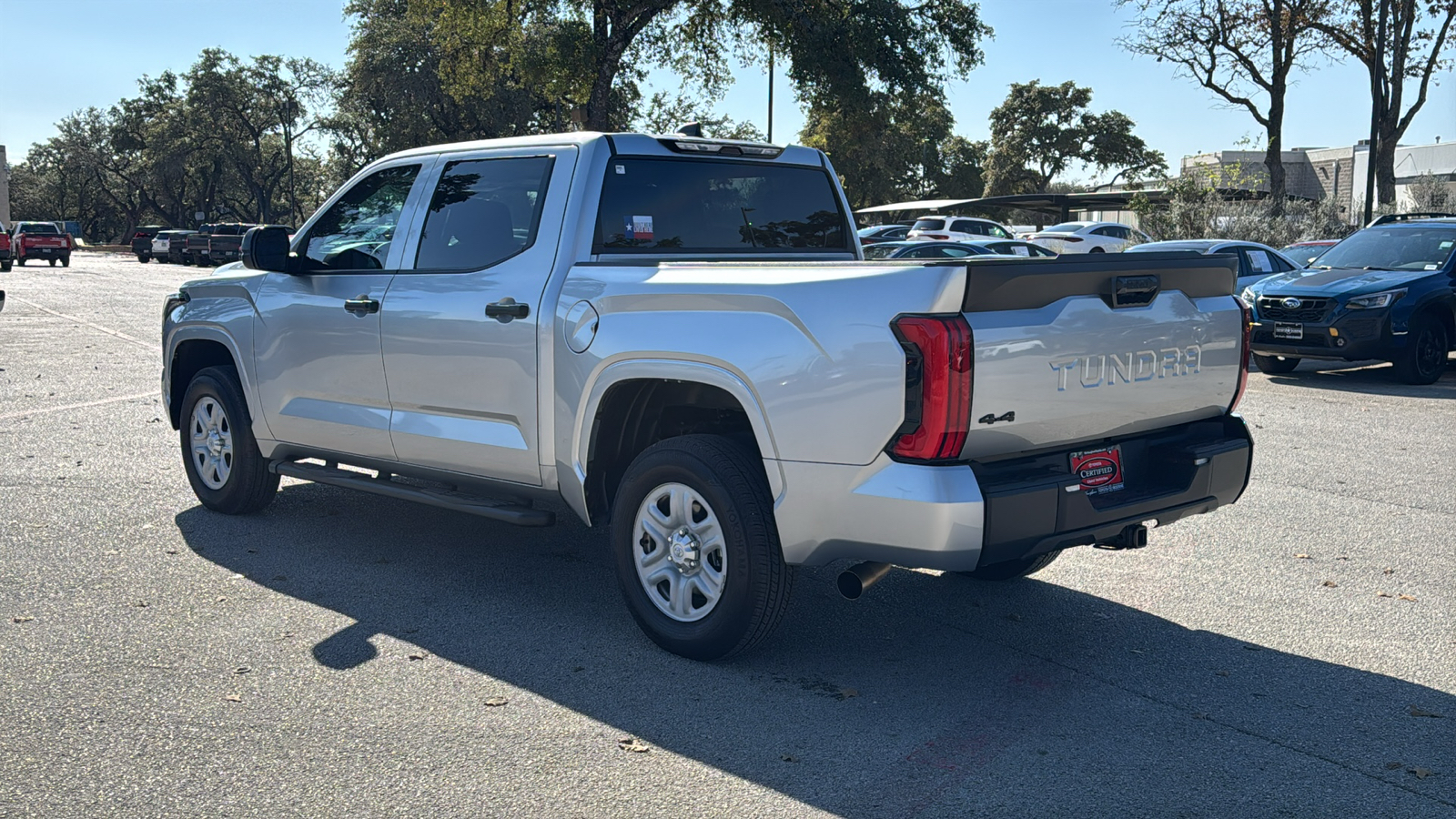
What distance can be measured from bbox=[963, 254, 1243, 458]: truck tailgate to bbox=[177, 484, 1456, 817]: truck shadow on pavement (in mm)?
897

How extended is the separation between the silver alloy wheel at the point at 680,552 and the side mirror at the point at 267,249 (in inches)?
101

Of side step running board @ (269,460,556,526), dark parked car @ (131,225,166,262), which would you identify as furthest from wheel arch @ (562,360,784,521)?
dark parked car @ (131,225,166,262)

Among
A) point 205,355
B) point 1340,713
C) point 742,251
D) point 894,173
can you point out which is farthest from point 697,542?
point 894,173

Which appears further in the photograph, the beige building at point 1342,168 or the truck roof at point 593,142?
the beige building at point 1342,168

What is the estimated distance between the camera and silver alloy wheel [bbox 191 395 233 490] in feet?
22.9

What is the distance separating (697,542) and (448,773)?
4.20 ft

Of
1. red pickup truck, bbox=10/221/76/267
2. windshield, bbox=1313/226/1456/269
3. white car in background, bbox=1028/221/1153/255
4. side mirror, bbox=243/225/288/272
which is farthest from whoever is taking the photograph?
red pickup truck, bbox=10/221/76/267

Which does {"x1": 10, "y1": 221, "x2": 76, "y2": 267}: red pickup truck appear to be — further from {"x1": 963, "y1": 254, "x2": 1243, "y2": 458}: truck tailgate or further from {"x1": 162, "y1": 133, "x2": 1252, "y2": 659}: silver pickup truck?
{"x1": 963, "y1": 254, "x2": 1243, "y2": 458}: truck tailgate

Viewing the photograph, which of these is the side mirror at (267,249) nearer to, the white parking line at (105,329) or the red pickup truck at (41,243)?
the white parking line at (105,329)

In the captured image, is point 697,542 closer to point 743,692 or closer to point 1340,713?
point 743,692

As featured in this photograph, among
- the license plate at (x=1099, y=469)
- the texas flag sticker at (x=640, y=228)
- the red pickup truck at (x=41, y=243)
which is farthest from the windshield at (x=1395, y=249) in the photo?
the red pickup truck at (x=41, y=243)

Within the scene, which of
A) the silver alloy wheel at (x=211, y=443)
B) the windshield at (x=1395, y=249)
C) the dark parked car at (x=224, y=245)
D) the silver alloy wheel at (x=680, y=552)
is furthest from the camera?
the dark parked car at (x=224, y=245)

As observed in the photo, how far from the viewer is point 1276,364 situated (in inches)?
584

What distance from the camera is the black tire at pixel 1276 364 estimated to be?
1474cm
